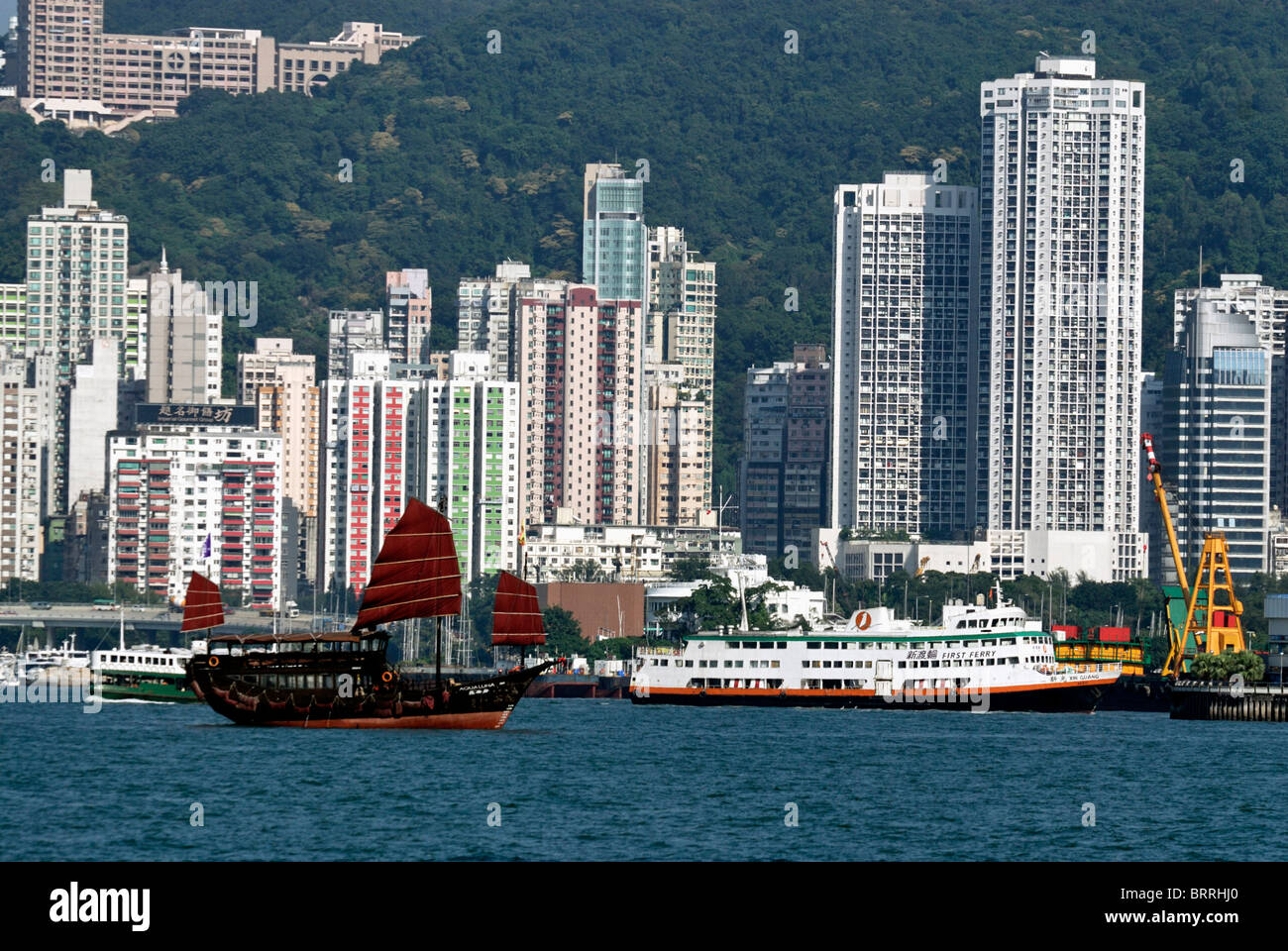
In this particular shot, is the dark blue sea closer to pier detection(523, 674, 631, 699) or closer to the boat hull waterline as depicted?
the boat hull waterline

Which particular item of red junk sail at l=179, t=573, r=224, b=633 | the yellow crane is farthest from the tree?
red junk sail at l=179, t=573, r=224, b=633

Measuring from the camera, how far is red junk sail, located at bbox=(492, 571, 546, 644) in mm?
112438

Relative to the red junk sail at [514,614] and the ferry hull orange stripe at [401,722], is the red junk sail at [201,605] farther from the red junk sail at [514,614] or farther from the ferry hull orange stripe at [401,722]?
the ferry hull orange stripe at [401,722]

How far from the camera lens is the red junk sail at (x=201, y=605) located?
131 metres

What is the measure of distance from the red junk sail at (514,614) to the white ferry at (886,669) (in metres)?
36.6

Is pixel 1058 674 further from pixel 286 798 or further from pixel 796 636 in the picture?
pixel 286 798

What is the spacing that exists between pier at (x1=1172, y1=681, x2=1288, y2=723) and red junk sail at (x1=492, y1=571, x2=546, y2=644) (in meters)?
44.8

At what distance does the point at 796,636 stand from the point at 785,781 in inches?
2844

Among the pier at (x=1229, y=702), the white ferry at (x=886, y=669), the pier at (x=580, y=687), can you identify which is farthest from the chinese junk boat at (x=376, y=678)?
the pier at (x=580, y=687)

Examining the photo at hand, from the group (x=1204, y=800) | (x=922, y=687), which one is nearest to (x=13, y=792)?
(x=1204, y=800)

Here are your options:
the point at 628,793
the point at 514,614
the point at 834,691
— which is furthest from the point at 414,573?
the point at 834,691

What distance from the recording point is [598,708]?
15550cm

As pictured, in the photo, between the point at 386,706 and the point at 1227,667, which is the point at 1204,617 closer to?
the point at 1227,667
